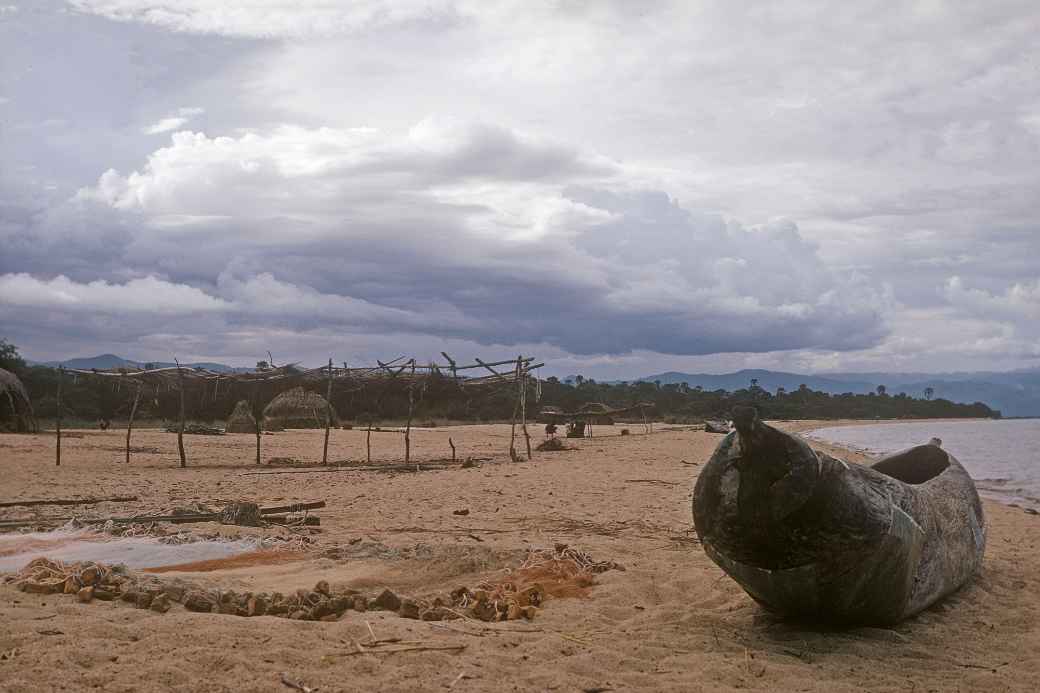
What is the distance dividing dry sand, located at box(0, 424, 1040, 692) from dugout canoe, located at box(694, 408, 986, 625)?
0.82 feet

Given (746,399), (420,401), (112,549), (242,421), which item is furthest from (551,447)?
(746,399)

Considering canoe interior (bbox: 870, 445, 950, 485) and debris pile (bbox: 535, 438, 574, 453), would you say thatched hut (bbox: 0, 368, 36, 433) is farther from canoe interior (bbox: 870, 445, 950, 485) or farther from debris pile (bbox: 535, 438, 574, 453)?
canoe interior (bbox: 870, 445, 950, 485)

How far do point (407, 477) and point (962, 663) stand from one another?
11640 millimetres

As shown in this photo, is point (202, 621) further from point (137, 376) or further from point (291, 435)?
point (291, 435)

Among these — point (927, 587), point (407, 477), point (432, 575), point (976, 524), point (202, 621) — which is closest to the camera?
point (202, 621)

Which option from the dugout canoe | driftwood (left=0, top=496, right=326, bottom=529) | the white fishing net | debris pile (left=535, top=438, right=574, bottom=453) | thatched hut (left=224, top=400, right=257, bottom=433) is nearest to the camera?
the dugout canoe

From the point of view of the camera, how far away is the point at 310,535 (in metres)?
8.53

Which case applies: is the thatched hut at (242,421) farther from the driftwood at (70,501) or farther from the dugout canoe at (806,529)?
the dugout canoe at (806,529)

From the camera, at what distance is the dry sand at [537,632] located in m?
4.11

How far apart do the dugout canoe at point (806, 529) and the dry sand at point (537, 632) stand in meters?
0.25

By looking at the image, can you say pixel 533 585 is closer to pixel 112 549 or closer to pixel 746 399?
pixel 112 549

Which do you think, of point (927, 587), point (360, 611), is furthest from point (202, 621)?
point (927, 587)

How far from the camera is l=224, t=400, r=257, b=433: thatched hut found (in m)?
29.9

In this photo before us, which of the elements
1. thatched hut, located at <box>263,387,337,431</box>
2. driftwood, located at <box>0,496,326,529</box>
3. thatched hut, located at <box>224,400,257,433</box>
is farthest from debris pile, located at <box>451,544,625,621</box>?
thatched hut, located at <box>224,400,257,433</box>
